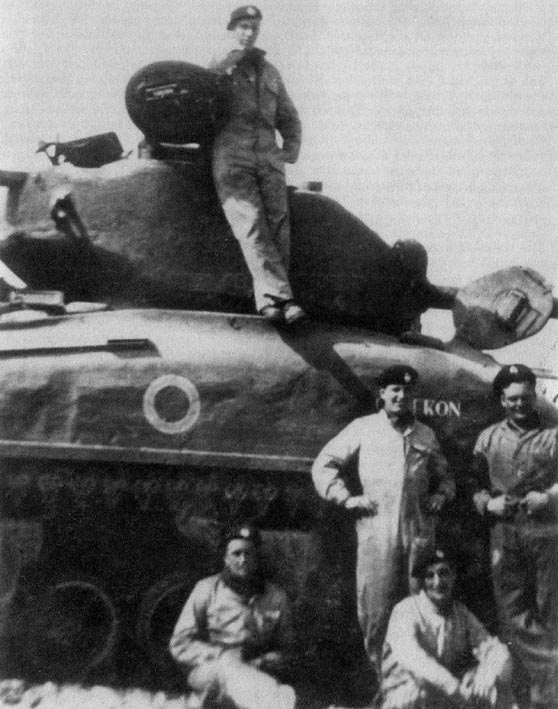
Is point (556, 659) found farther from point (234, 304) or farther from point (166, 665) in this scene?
point (234, 304)

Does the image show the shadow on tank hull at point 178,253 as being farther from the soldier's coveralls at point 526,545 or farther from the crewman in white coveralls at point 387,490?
the soldier's coveralls at point 526,545

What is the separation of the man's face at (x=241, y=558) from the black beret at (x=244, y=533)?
30 mm

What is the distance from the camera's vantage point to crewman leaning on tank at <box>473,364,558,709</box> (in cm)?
702

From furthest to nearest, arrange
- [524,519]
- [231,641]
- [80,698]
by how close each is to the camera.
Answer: [524,519]
[80,698]
[231,641]

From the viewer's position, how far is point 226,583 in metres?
6.83

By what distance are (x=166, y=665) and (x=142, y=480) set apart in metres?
1.17

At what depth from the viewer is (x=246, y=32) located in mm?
8312

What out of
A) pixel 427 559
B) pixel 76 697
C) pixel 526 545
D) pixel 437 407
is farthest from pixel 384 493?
pixel 76 697

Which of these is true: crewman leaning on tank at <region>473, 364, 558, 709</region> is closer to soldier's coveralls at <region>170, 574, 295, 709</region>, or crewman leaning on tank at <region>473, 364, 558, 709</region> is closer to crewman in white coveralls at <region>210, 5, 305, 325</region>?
soldier's coveralls at <region>170, 574, 295, 709</region>

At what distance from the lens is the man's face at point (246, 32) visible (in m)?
8.27

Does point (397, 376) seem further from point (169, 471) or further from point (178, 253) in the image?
point (178, 253)

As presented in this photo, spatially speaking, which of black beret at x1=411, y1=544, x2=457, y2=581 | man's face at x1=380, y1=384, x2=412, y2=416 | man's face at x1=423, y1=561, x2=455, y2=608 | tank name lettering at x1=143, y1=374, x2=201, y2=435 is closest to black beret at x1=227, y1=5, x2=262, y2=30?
tank name lettering at x1=143, y1=374, x2=201, y2=435

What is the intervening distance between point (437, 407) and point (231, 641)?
205cm

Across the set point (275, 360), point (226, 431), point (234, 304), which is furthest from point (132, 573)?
point (234, 304)
